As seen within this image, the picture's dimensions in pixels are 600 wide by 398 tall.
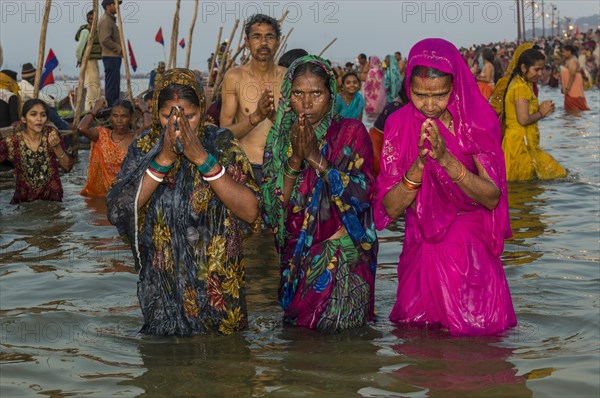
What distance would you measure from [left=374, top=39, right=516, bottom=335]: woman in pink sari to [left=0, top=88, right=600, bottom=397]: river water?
7.9 inches

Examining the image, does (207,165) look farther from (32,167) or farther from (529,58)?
(529,58)

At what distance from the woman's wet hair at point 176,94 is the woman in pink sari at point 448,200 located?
106cm

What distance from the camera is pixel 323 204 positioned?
5.36 metres

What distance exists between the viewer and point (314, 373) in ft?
16.3

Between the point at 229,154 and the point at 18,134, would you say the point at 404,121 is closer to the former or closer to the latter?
the point at 229,154

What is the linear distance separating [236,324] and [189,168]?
33.7 inches

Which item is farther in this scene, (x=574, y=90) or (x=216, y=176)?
(x=574, y=90)

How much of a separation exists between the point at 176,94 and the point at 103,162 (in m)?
7.05

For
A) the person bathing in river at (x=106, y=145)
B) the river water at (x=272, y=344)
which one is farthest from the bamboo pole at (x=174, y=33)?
the river water at (x=272, y=344)

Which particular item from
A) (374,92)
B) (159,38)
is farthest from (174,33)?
(159,38)

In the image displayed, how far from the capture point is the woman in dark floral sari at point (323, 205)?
527 centimetres

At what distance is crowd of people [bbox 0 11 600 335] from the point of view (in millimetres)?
4852

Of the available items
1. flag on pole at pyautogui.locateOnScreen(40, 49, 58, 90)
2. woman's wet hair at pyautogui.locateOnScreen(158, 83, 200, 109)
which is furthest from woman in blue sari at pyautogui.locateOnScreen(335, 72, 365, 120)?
flag on pole at pyautogui.locateOnScreen(40, 49, 58, 90)

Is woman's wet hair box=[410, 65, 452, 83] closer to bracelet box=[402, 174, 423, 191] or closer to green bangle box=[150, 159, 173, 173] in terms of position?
bracelet box=[402, 174, 423, 191]
